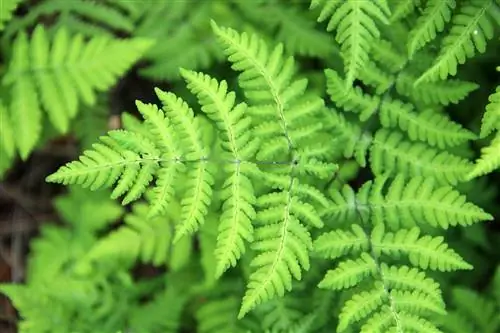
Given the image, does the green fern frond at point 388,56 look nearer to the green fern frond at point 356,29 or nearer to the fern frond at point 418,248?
the green fern frond at point 356,29

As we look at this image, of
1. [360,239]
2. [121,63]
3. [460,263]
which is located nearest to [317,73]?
[121,63]

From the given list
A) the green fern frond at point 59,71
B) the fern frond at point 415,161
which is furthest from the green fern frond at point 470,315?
the green fern frond at point 59,71

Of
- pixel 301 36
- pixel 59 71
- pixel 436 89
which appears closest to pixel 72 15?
pixel 59 71

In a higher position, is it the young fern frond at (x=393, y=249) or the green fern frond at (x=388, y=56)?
the green fern frond at (x=388, y=56)

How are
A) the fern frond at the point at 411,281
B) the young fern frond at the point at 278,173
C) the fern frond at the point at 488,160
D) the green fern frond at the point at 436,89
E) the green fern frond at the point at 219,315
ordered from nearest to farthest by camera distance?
the fern frond at the point at 488,160 < the young fern frond at the point at 278,173 < the fern frond at the point at 411,281 < the green fern frond at the point at 436,89 < the green fern frond at the point at 219,315

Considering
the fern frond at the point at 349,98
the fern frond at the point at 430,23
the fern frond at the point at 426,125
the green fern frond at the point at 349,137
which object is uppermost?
the fern frond at the point at 430,23

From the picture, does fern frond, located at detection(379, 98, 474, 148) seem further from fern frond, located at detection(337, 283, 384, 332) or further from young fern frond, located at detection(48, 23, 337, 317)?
fern frond, located at detection(337, 283, 384, 332)

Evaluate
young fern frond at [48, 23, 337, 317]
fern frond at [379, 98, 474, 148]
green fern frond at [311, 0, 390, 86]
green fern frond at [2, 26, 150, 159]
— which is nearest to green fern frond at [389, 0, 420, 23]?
green fern frond at [311, 0, 390, 86]

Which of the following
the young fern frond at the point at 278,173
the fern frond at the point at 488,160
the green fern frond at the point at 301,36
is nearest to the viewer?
the fern frond at the point at 488,160
